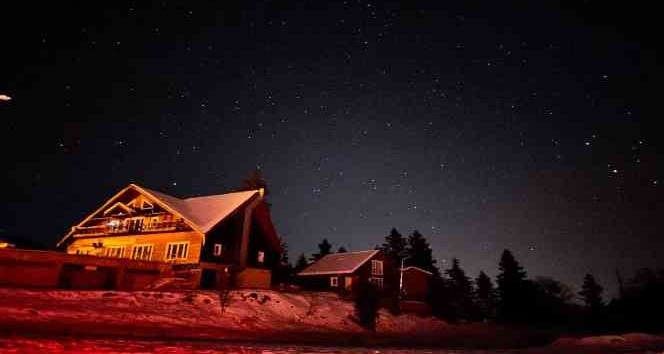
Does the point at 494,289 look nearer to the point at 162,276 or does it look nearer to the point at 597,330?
the point at 597,330

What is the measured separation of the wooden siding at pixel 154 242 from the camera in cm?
3516

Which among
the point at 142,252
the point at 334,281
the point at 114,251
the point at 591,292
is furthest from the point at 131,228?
the point at 591,292

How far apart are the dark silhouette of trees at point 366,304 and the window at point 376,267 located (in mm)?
19746

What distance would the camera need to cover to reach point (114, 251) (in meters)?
40.0

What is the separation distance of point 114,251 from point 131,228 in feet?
9.43

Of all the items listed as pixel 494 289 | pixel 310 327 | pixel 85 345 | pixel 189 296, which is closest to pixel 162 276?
pixel 189 296

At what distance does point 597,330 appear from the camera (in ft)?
177

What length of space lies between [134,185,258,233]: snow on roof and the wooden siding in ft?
4.54

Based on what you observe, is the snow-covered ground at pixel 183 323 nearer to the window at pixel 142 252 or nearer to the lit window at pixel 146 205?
the window at pixel 142 252

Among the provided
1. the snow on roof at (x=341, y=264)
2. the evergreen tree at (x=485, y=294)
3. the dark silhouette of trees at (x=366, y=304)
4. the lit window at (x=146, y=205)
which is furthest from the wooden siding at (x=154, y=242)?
the evergreen tree at (x=485, y=294)

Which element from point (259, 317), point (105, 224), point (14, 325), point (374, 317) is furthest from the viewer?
point (105, 224)

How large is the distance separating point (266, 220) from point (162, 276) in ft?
46.0

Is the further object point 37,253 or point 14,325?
point 37,253

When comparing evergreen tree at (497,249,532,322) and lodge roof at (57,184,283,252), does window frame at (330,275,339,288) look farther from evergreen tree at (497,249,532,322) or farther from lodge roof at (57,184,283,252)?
evergreen tree at (497,249,532,322)
